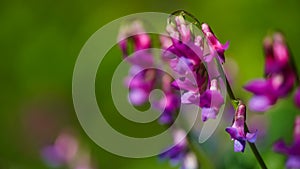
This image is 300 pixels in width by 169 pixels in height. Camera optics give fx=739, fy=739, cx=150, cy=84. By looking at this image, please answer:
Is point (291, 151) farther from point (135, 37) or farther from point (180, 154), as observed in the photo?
point (135, 37)

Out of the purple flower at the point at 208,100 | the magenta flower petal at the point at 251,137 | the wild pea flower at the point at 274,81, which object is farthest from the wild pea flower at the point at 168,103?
the magenta flower petal at the point at 251,137

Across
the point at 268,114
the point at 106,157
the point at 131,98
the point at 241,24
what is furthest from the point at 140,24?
the point at 241,24

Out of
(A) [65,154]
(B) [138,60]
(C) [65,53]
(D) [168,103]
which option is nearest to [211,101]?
(D) [168,103]

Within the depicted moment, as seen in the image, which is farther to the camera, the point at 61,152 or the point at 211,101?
the point at 61,152

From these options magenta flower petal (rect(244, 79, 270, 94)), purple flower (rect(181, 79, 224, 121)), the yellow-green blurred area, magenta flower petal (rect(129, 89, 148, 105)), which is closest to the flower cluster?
magenta flower petal (rect(129, 89, 148, 105))

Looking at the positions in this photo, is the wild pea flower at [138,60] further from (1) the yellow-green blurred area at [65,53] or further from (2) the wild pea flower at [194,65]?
(1) the yellow-green blurred area at [65,53]

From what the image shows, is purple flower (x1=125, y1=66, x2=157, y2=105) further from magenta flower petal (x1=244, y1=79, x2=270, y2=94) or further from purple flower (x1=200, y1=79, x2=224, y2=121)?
purple flower (x1=200, y1=79, x2=224, y2=121)

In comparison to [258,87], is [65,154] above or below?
above
